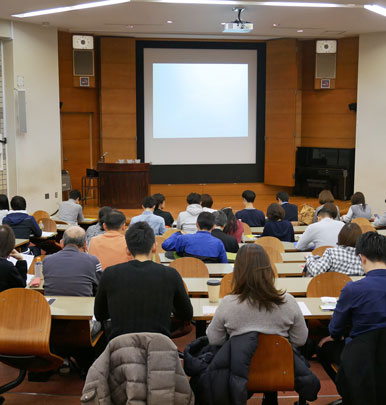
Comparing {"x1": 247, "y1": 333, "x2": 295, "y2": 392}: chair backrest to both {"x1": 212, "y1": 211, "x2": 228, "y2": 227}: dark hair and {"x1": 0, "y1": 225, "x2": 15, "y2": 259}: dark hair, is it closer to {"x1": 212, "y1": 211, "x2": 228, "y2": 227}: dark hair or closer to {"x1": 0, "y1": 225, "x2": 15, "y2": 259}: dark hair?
{"x1": 0, "y1": 225, "x2": 15, "y2": 259}: dark hair

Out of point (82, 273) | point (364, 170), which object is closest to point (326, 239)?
point (82, 273)

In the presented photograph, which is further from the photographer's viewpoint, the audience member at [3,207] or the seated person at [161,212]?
the seated person at [161,212]

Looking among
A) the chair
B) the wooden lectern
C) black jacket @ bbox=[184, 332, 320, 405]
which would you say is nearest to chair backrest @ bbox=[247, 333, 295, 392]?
black jacket @ bbox=[184, 332, 320, 405]

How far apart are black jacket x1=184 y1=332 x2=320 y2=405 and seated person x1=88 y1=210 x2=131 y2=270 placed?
6.68 feet

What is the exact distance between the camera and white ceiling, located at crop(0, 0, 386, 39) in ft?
35.0

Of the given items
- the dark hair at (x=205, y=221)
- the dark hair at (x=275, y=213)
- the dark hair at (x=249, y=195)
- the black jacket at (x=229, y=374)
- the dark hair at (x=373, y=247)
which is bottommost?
the black jacket at (x=229, y=374)

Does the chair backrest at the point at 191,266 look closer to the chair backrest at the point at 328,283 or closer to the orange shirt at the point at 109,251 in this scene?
the orange shirt at the point at 109,251

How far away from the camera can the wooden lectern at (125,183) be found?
1266cm

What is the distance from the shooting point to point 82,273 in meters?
4.45

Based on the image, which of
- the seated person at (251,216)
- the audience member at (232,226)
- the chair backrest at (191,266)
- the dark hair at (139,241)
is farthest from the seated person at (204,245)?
the seated person at (251,216)

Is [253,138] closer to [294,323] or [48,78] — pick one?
[48,78]

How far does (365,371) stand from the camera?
321cm

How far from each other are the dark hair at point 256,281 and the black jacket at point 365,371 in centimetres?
48

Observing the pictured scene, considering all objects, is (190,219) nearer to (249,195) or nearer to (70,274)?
(249,195)
